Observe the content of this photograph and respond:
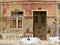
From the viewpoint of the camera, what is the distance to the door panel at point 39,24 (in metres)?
21.0

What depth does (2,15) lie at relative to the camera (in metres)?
20.8

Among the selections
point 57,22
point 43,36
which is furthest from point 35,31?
point 57,22

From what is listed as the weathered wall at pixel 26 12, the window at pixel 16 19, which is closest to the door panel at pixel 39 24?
the weathered wall at pixel 26 12

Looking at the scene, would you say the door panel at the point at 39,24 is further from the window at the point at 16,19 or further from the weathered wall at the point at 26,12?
the window at the point at 16,19

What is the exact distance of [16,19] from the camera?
20734 millimetres

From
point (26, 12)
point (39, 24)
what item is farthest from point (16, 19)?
point (39, 24)

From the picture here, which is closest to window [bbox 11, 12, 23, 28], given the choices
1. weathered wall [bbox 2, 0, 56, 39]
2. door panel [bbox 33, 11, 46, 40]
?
weathered wall [bbox 2, 0, 56, 39]

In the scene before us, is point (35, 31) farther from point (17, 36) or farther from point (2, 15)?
point (2, 15)

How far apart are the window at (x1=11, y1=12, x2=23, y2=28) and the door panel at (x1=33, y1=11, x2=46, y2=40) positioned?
51.2 inches

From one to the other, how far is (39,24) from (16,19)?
2.17 meters

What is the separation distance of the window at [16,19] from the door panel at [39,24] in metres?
1.30

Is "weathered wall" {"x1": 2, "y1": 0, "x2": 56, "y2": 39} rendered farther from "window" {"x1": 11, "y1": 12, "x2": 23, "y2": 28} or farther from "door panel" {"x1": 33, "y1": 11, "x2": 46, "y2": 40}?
"door panel" {"x1": 33, "y1": 11, "x2": 46, "y2": 40}

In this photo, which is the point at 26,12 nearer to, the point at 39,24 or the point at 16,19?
the point at 16,19

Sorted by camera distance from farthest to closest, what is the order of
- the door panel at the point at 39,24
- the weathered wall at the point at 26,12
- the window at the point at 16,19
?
the door panel at the point at 39,24 → the window at the point at 16,19 → the weathered wall at the point at 26,12
